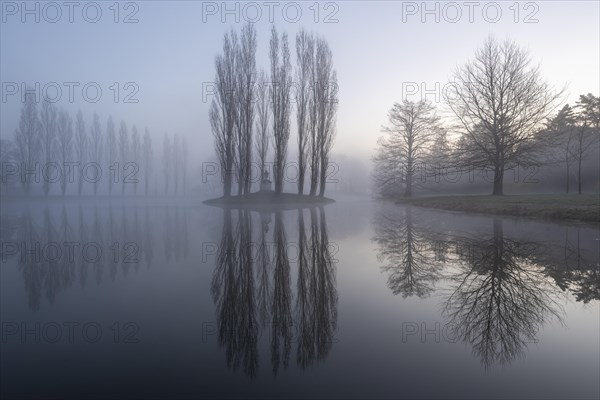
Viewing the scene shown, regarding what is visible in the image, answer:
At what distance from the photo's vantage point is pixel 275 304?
3.39 meters

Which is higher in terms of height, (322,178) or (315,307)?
(322,178)

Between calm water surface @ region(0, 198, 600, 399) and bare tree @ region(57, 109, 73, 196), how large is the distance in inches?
1946

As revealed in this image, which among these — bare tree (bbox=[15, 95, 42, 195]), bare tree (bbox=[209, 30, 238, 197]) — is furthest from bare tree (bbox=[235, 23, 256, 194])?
bare tree (bbox=[15, 95, 42, 195])

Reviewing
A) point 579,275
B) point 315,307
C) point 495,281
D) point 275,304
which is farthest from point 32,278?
point 579,275

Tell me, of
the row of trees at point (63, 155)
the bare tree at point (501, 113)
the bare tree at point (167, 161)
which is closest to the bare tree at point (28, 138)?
the row of trees at point (63, 155)

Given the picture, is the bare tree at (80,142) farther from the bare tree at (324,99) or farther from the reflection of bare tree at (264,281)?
the reflection of bare tree at (264,281)

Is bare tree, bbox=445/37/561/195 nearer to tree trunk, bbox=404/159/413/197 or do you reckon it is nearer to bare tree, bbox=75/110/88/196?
tree trunk, bbox=404/159/413/197

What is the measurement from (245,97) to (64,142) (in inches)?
1304

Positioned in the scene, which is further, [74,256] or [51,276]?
[74,256]

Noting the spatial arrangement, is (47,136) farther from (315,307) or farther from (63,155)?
(315,307)

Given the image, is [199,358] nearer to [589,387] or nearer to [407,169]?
[589,387]

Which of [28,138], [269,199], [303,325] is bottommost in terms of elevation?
[303,325]

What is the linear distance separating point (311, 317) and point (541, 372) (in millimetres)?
1660

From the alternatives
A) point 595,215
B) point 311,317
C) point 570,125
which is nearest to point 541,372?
point 311,317
